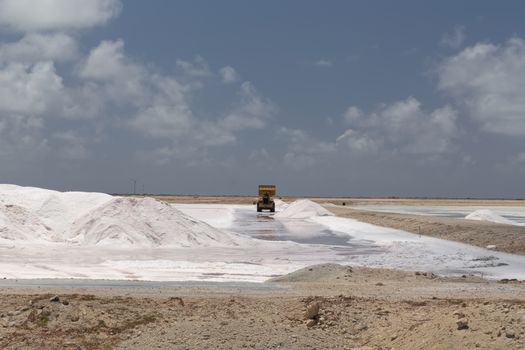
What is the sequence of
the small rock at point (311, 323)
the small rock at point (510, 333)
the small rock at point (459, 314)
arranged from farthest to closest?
the small rock at point (311, 323)
the small rock at point (459, 314)
the small rock at point (510, 333)

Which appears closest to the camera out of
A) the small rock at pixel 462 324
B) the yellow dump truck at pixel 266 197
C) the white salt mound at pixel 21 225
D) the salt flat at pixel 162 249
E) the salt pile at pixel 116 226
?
the small rock at pixel 462 324

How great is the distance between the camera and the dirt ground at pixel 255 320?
9.08 m

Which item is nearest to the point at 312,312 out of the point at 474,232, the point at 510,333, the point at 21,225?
the point at 510,333

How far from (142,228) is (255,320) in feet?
63.1

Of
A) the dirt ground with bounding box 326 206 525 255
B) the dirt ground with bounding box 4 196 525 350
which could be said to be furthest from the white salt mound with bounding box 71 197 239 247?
the dirt ground with bounding box 4 196 525 350

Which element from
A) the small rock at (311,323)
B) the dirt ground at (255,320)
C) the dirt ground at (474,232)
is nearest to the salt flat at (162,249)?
the dirt ground at (474,232)

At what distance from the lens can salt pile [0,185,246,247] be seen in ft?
93.1

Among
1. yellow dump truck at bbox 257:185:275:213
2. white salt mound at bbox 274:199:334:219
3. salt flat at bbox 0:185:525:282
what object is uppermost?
yellow dump truck at bbox 257:185:275:213

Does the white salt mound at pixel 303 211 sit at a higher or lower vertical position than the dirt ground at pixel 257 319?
higher

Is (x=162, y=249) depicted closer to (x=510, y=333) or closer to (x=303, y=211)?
(x=510, y=333)

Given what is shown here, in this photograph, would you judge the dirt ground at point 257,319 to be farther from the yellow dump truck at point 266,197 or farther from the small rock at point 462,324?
the yellow dump truck at point 266,197

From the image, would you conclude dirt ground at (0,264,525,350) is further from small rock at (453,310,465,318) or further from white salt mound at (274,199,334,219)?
white salt mound at (274,199,334,219)

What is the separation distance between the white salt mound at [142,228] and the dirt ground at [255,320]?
14.7 metres

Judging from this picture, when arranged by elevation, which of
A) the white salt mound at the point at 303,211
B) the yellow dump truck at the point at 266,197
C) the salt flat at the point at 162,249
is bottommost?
the salt flat at the point at 162,249
